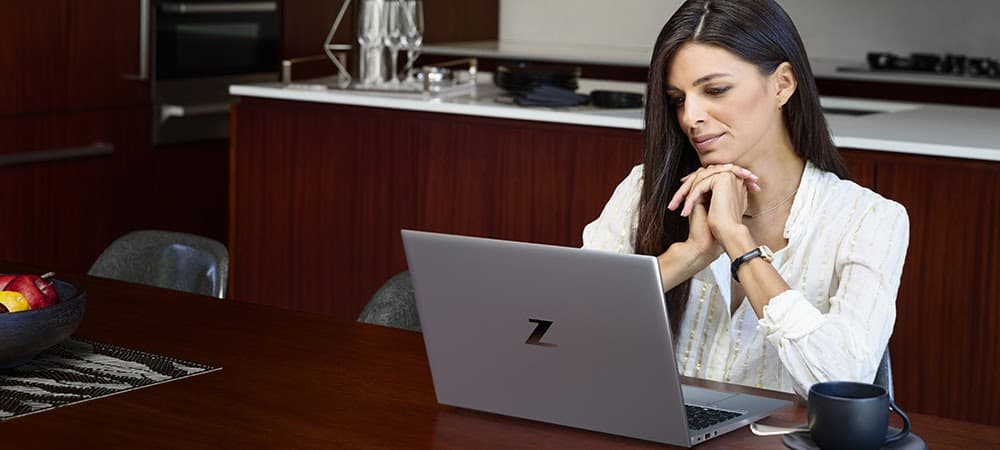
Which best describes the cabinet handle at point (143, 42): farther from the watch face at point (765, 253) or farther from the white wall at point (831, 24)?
the watch face at point (765, 253)

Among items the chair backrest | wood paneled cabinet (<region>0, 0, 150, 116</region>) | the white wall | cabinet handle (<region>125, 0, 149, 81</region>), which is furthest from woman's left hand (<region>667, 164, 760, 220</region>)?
the white wall

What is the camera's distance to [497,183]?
3838 mm

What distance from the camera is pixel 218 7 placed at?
5.24m

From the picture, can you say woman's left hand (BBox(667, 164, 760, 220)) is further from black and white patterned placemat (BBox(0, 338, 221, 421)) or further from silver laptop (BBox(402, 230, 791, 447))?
black and white patterned placemat (BBox(0, 338, 221, 421))

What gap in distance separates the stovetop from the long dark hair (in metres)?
3.47

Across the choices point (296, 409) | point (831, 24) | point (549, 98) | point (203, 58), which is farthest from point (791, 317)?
point (831, 24)

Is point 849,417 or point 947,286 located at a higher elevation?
point 849,417

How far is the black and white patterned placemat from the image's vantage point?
1.75m

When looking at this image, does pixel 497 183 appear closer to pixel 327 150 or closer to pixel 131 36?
pixel 327 150

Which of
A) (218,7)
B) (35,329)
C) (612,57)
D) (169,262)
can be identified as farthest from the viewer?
(612,57)

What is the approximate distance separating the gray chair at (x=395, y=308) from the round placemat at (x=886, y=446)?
0.94 metres

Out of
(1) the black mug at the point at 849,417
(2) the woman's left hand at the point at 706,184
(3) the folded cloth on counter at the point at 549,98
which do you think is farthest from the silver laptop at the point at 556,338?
(3) the folded cloth on counter at the point at 549,98

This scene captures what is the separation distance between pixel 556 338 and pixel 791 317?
0.42 meters

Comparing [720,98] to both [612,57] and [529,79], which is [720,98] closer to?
[529,79]
